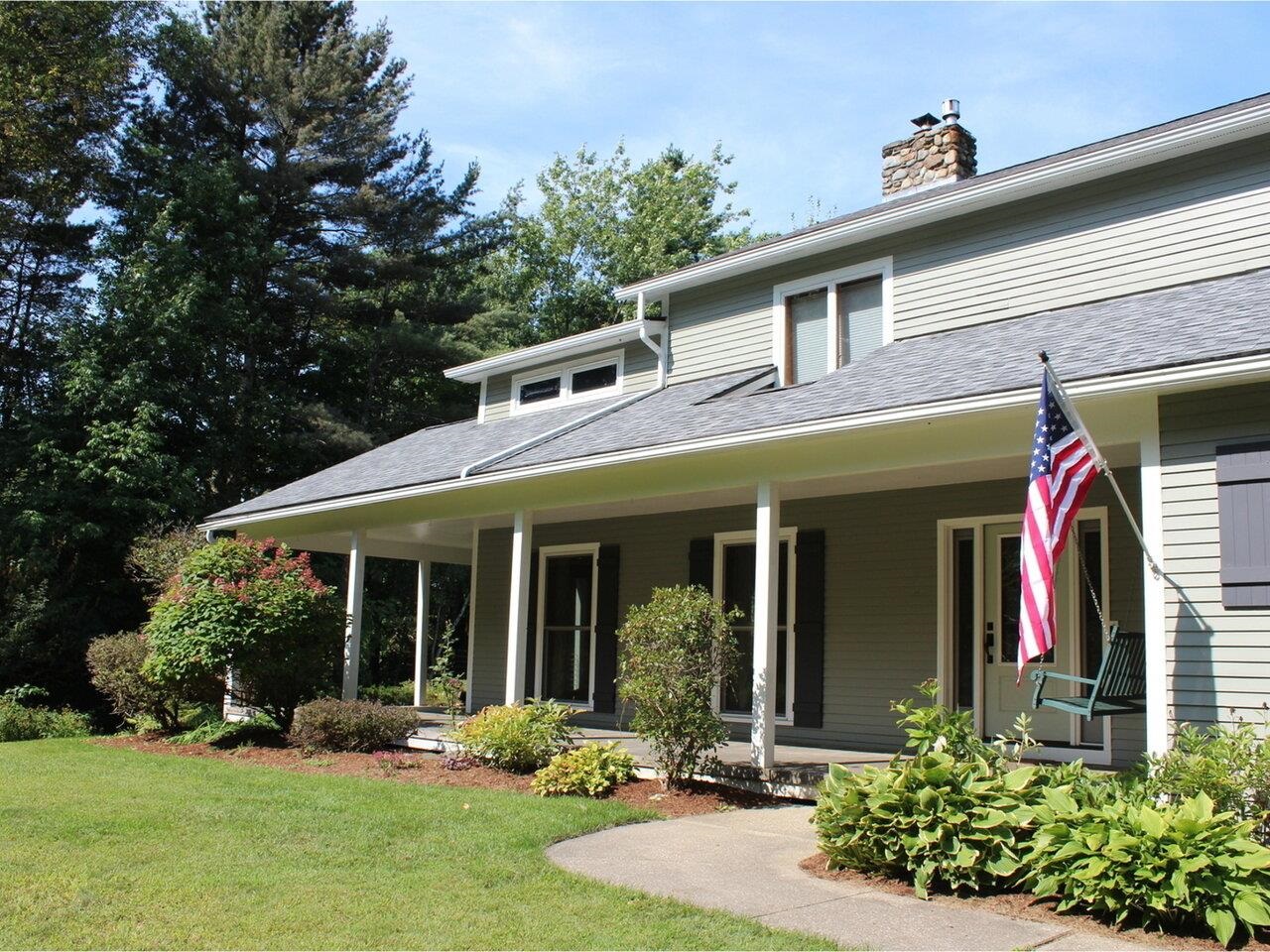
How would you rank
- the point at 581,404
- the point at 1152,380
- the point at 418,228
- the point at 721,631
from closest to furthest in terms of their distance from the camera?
the point at 1152,380 → the point at 721,631 → the point at 581,404 → the point at 418,228

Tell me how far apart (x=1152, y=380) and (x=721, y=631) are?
3511mm

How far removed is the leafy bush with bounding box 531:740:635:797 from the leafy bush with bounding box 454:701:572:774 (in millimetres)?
594

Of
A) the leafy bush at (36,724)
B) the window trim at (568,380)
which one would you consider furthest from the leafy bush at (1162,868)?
the leafy bush at (36,724)

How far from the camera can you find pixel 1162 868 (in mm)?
4750

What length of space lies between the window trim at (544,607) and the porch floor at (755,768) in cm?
116

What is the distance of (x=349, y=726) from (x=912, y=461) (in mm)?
6245

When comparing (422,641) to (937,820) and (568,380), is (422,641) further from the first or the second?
(937,820)

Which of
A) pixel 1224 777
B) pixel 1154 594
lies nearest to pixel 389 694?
pixel 1154 594

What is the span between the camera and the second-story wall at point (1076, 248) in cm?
904

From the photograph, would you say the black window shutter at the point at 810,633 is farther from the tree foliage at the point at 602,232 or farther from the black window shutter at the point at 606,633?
the tree foliage at the point at 602,232

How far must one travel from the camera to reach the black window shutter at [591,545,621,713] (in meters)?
13.1

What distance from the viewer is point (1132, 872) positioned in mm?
4852

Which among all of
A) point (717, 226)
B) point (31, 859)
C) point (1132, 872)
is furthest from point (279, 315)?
point (1132, 872)

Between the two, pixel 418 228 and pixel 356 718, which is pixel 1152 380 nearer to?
pixel 356 718
